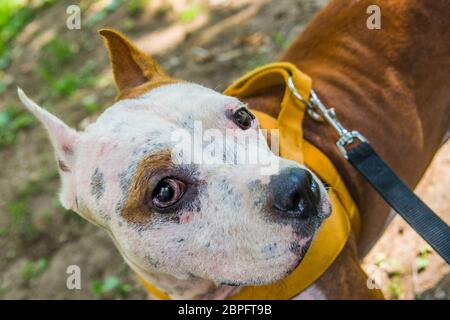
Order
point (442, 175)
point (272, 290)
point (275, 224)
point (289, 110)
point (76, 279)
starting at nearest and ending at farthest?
point (275, 224)
point (272, 290)
point (289, 110)
point (442, 175)
point (76, 279)

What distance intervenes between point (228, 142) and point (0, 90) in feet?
19.4

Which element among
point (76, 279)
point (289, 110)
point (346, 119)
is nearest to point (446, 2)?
point (346, 119)

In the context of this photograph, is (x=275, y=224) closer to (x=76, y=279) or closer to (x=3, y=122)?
(x=76, y=279)

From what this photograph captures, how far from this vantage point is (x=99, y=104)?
6246 millimetres

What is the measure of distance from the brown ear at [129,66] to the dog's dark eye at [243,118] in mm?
475

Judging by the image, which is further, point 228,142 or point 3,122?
point 3,122

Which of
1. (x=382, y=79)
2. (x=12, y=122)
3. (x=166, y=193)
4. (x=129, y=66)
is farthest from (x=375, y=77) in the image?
(x=12, y=122)

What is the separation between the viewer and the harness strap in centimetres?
233

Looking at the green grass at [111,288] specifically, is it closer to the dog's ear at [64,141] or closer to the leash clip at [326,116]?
the dog's ear at [64,141]

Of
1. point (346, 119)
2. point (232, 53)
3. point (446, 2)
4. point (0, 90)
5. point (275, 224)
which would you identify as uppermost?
point (446, 2)

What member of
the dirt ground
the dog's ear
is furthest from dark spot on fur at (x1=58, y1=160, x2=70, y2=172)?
the dirt ground

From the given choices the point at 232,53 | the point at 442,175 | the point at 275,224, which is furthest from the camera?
the point at 232,53

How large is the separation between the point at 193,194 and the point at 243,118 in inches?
20.1

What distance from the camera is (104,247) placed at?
4793 mm
